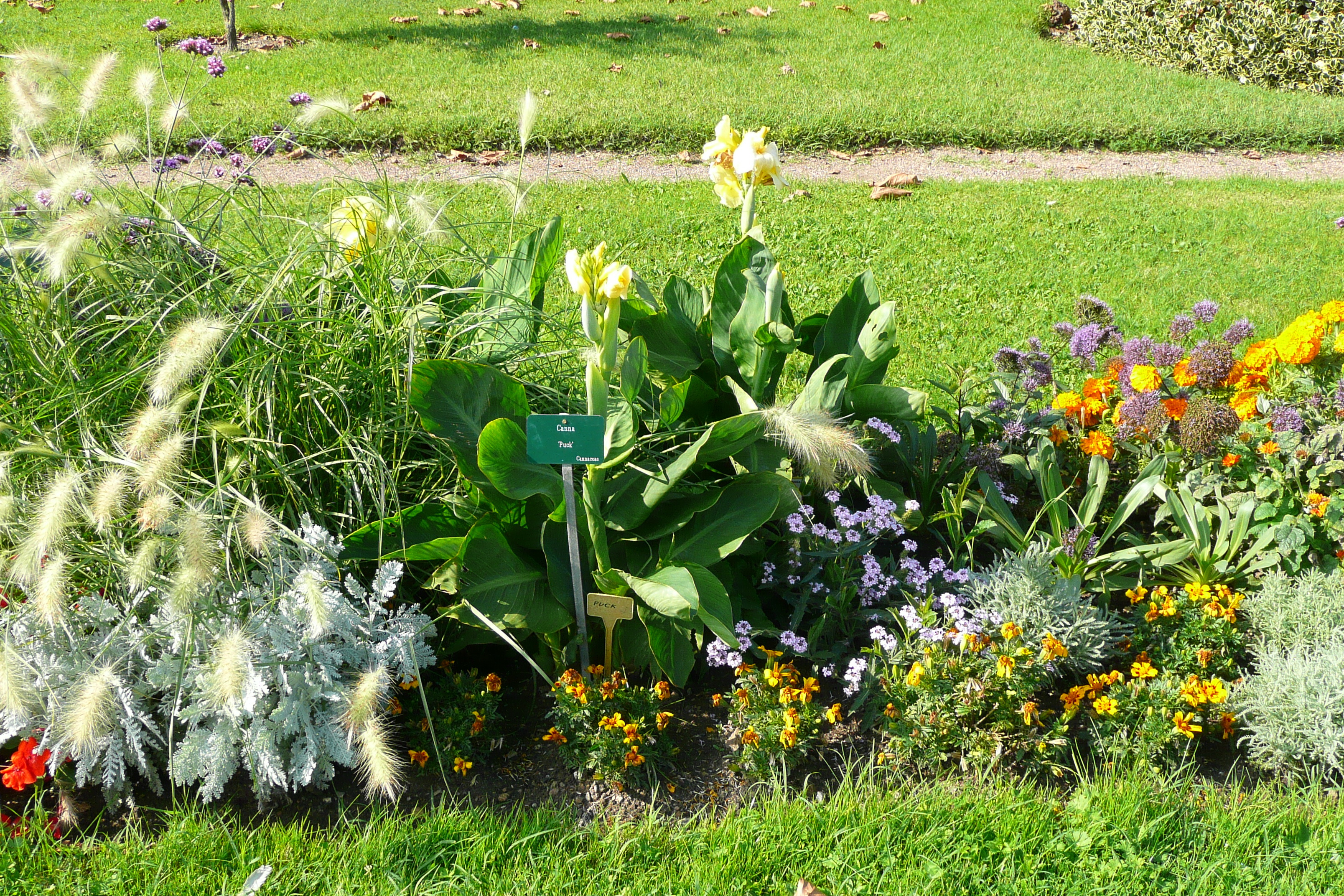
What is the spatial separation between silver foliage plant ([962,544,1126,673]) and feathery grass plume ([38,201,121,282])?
243cm

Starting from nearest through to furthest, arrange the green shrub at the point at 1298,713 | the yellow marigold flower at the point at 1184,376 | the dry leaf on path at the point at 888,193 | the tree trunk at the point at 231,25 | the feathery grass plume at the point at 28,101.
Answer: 1. the green shrub at the point at 1298,713
2. the feathery grass plume at the point at 28,101
3. the yellow marigold flower at the point at 1184,376
4. the dry leaf on path at the point at 888,193
5. the tree trunk at the point at 231,25

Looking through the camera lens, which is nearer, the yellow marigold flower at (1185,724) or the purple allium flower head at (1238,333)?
the yellow marigold flower at (1185,724)

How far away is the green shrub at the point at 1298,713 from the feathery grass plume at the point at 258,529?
2400mm

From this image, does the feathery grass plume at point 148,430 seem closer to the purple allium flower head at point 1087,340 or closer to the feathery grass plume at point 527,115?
the feathery grass plume at point 527,115

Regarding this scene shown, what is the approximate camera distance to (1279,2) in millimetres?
9789

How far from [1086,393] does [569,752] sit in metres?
→ 2.19

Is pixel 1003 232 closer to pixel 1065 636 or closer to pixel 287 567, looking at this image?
pixel 1065 636

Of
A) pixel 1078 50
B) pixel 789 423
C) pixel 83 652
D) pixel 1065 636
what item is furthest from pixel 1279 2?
pixel 83 652

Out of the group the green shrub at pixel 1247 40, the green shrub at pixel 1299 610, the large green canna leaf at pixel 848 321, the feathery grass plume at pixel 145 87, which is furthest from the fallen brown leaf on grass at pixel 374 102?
the green shrub at pixel 1247 40

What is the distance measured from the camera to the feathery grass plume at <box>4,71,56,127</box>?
2672mm

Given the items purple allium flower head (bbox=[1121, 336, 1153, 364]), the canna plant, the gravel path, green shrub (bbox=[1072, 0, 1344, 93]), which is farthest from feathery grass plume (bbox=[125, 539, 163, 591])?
green shrub (bbox=[1072, 0, 1344, 93])

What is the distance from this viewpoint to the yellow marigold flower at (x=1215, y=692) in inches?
100

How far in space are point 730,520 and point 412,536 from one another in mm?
826

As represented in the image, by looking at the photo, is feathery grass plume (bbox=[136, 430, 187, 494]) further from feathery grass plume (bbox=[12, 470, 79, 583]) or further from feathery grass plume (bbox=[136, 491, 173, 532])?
feathery grass plume (bbox=[12, 470, 79, 583])
